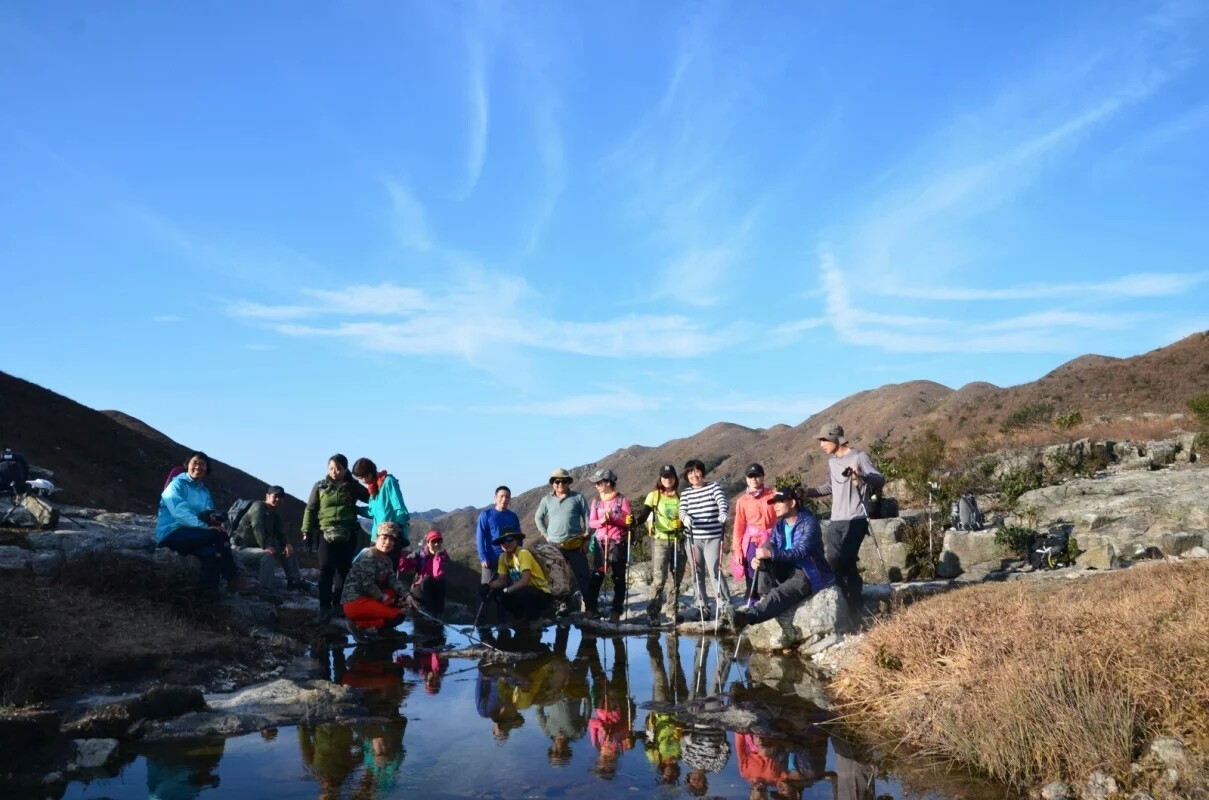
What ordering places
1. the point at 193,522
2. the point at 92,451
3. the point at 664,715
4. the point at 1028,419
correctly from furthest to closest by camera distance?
the point at 92,451, the point at 1028,419, the point at 193,522, the point at 664,715

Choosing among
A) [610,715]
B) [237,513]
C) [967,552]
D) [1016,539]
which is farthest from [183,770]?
[1016,539]

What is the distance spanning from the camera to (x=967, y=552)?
14.0m

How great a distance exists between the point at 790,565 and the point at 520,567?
3.70 meters

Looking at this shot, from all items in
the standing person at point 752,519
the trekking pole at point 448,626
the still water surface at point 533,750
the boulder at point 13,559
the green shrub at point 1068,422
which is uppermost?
the green shrub at point 1068,422

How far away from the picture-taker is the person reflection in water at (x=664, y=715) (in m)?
5.47

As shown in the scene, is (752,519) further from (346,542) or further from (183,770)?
(183,770)

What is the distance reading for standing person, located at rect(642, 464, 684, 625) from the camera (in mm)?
11031

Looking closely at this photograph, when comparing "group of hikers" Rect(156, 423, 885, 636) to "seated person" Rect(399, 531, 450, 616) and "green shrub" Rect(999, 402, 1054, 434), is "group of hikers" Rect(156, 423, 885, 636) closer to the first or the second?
"seated person" Rect(399, 531, 450, 616)

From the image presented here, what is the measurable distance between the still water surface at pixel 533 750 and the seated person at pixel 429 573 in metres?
3.02

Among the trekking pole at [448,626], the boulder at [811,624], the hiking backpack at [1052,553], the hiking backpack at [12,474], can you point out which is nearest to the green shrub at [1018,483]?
the hiking backpack at [1052,553]

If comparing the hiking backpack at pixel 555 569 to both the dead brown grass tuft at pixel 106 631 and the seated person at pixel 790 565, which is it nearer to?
the seated person at pixel 790 565

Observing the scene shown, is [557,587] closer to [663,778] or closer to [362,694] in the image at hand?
[362,694]

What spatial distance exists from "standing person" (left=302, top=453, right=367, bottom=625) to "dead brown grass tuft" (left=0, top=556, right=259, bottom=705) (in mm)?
1447

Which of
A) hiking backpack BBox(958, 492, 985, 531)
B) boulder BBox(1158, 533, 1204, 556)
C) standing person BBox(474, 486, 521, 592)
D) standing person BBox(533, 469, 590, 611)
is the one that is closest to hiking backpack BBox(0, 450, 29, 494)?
standing person BBox(474, 486, 521, 592)
